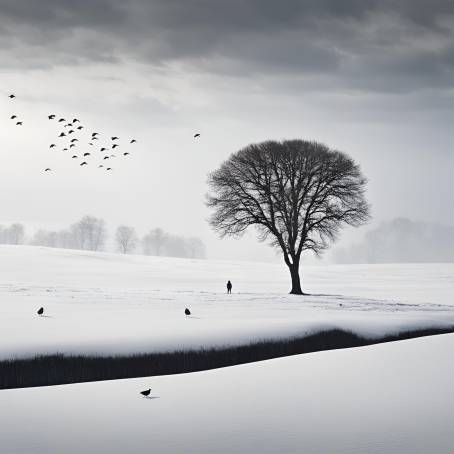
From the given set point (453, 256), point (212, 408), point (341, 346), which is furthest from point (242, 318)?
point (453, 256)

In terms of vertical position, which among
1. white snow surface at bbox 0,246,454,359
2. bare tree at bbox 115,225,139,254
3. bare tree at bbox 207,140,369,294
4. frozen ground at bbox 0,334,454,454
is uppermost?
bare tree at bbox 115,225,139,254

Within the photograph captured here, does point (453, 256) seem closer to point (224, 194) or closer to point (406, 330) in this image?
point (224, 194)

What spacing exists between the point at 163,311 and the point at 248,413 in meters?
15.8

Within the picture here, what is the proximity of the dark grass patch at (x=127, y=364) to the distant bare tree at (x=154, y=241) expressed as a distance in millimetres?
140886

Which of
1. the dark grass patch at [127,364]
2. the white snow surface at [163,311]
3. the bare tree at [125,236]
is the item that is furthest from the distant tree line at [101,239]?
the dark grass patch at [127,364]

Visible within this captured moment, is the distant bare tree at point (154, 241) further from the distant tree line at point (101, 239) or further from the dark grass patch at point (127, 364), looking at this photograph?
the dark grass patch at point (127, 364)

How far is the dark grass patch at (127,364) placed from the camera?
16672 millimetres

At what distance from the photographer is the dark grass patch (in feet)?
54.7

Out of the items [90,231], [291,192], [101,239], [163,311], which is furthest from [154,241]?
[163,311]

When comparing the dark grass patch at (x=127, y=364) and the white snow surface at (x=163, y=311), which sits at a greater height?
the white snow surface at (x=163, y=311)

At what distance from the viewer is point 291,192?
42.8 metres

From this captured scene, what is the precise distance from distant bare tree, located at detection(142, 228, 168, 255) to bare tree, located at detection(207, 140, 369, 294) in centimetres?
11850

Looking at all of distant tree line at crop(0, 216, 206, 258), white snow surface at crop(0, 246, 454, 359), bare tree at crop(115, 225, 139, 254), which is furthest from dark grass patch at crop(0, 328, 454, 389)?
bare tree at crop(115, 225, 139, 254)

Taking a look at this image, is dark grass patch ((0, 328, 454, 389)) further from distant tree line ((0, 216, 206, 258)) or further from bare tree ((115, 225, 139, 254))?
bare tree ((115, 225, 139, 254))
